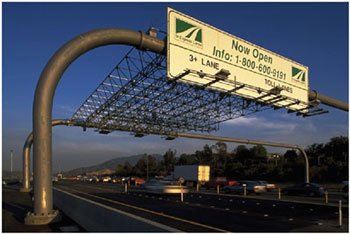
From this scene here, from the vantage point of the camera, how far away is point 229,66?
1452 cm

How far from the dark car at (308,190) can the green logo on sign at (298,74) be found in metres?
13.7

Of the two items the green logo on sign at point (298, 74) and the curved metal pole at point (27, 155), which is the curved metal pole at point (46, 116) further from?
the curved metal pole at point (27, 155)

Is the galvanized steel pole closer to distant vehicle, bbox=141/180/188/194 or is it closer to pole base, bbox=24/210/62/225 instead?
pole base, bbox=24/210/62/225

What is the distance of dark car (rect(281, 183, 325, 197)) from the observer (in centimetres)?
2804

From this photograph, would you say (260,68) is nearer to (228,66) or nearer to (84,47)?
(228,66)

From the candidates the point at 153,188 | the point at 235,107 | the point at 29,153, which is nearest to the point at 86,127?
the point at 29,153

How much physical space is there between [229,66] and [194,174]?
34.6 m

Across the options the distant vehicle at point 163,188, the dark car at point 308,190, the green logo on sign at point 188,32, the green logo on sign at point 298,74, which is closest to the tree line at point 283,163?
the dark car at point 308,190

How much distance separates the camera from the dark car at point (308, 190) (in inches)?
1104

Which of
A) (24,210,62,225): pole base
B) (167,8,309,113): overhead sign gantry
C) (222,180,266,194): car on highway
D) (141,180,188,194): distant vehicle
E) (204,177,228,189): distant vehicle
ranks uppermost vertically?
(167,8,309,113): overhead sign gantry

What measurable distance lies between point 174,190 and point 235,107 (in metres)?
8.41

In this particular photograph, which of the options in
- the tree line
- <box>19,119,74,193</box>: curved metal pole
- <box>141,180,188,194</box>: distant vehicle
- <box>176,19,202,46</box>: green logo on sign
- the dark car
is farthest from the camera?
the tree line

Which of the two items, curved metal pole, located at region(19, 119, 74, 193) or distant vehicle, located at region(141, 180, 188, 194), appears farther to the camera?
curved metal pole, located at region(19, 119, 74, 193)

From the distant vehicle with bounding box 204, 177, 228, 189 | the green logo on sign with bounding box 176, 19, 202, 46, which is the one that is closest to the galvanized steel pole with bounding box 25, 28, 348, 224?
the green logo on sign with bounding box 176, 19, 202, 46
